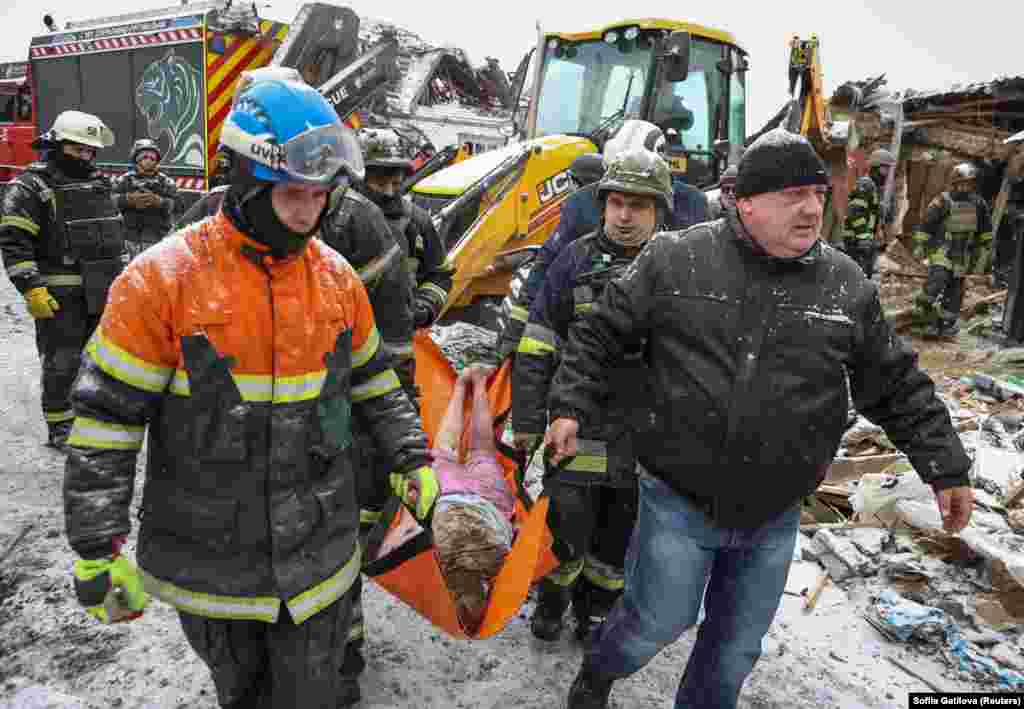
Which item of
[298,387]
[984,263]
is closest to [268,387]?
[298,387]

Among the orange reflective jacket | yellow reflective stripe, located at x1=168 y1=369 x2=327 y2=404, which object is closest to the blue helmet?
the orange reflective jacket

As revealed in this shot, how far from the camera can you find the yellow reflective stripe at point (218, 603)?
1.65 m

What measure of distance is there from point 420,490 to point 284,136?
94cm

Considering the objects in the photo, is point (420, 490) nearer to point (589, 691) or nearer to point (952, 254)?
point (589, 691)

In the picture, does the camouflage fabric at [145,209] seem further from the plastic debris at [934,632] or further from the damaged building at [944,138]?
the damaged building at [944,138]

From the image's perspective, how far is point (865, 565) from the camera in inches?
143

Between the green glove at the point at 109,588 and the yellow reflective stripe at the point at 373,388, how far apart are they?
2.22 ft

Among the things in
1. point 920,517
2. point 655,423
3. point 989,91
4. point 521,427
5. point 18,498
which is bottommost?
point 18,498

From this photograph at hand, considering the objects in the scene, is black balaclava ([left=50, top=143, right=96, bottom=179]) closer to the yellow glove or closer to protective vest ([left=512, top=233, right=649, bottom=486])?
the yellow glove

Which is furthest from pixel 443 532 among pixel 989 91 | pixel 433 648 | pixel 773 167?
pixel 989 91

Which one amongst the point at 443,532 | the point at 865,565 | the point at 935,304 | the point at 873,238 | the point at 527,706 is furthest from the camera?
the point at 873,238

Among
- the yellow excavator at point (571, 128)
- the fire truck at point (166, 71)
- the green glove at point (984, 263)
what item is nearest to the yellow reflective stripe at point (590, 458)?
the yellow excavator at point (571, 128)

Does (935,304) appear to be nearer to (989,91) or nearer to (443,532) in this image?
(989,91)

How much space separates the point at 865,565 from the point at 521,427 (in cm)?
209
